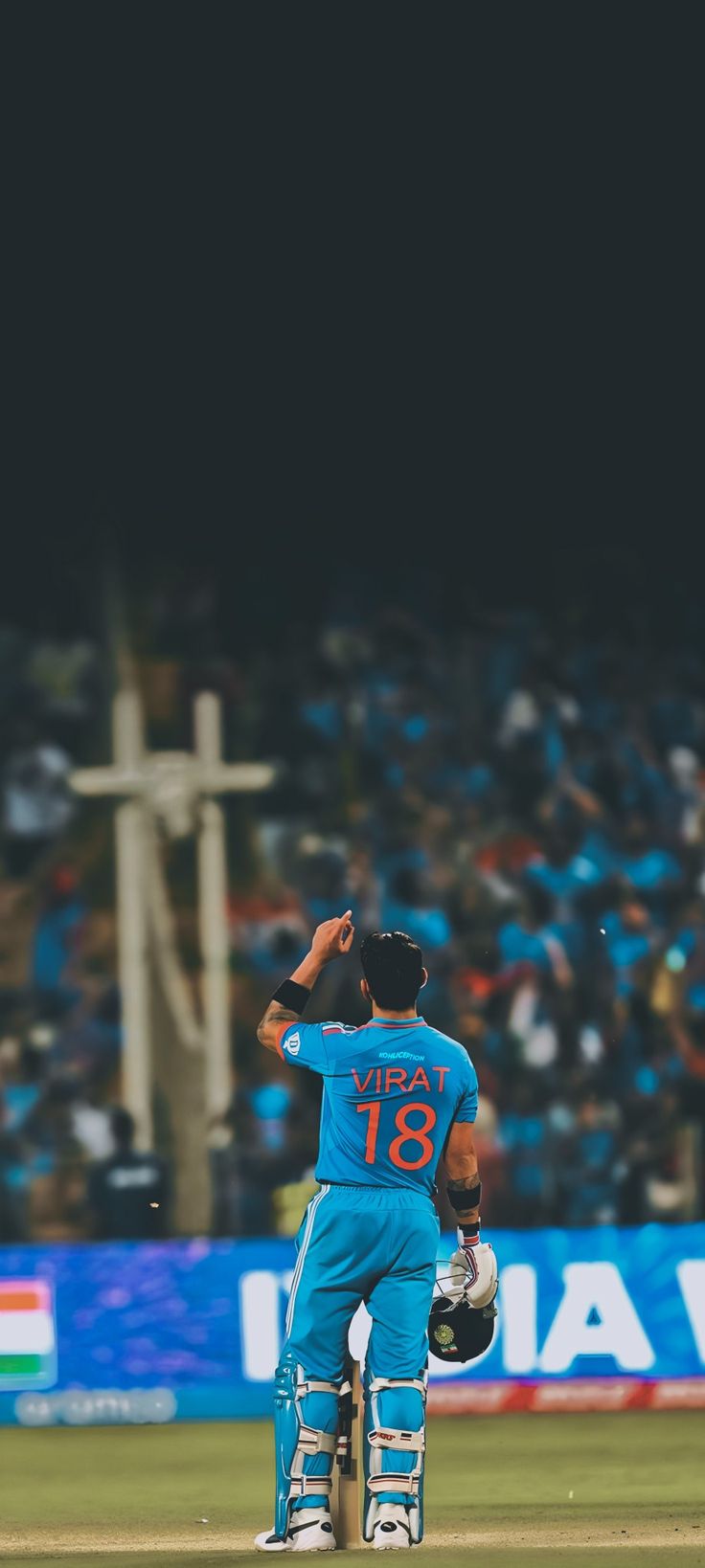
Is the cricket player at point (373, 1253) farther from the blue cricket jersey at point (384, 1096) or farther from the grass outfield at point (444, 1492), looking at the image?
the grass outfield at point (444, 1492)

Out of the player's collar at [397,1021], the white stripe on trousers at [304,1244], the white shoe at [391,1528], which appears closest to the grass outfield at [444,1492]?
the white shoe at [391,1528]

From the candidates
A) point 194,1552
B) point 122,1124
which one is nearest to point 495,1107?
point 122,1124

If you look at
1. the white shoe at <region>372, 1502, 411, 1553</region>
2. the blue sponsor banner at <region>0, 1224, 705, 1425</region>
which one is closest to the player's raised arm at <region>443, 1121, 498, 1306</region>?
the white shoe at <region>372, 1502, 411, 1553</region>

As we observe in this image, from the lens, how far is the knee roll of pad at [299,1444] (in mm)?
4902

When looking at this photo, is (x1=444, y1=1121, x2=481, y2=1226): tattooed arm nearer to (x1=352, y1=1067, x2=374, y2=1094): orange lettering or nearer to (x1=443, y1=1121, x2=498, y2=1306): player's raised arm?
(x1=443, y1=1121, x2=498, y2=1306): player's raised arm

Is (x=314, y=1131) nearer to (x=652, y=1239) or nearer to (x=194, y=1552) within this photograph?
(x=652, y=1239)

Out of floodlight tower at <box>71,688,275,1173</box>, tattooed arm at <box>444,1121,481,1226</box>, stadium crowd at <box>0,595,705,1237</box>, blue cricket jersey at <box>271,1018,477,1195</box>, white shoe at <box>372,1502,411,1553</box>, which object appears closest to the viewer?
white shoe at <box>372,1502,411,1553</box>

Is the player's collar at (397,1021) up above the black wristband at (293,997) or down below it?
below

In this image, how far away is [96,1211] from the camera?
9984 mm

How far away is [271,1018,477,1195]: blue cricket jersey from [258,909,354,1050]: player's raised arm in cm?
6

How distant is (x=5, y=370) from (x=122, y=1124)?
11.4 ft

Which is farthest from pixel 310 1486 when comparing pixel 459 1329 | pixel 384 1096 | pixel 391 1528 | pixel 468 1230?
pixel 384 1096

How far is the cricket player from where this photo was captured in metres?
4.89

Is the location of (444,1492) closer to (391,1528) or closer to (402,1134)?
(391,1528)
